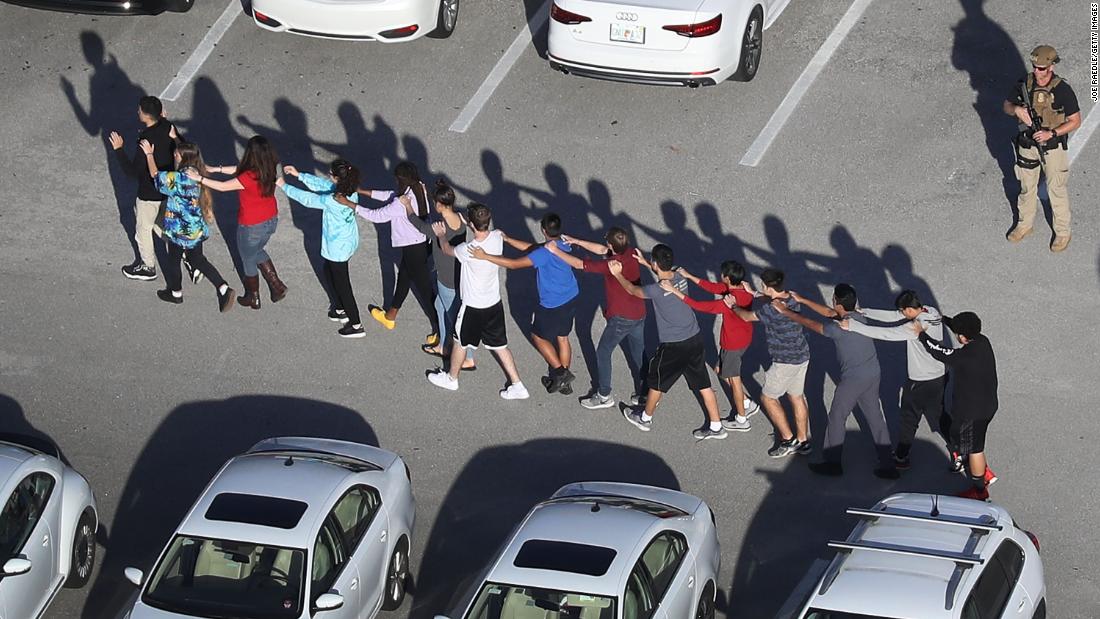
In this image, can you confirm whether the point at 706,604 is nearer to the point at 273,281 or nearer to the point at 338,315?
the point at 338,315

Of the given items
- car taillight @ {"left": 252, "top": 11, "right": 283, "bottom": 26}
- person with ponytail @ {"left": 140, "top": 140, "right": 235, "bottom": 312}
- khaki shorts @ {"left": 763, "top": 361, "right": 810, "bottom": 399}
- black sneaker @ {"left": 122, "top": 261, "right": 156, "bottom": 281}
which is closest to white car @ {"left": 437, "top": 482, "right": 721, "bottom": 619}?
khaki shorts @ {"left": 763, "top": 361, "right": 810, "bottom": 399}

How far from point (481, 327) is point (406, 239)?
1053 mm

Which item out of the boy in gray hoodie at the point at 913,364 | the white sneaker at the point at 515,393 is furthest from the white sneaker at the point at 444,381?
the boy in gray hoodie at the point at 913,364

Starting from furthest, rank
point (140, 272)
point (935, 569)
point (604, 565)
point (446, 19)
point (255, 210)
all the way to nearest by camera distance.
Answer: point (446, 19), point (140, 272), point (255, 210), point (604, 565), point (935, 569)

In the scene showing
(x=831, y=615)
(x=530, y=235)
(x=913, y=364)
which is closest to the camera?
(x=831, y=615)

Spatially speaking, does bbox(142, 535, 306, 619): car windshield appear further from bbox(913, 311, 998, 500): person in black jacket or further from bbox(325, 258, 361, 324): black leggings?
bbox(913, 311, 998, 500): person in black jacket

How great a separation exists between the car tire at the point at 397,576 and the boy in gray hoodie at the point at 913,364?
3.63 metres

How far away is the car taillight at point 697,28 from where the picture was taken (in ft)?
45.7

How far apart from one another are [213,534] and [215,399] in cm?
278

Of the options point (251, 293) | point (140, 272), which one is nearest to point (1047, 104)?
point (251, 293)

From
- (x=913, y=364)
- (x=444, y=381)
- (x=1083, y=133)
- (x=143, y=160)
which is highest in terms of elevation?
(x=1083, y=133)

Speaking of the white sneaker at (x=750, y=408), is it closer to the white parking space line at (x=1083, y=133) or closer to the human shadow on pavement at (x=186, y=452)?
the human shadow on pavement at (x=186, y=452)

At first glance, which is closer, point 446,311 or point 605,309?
point 605,309

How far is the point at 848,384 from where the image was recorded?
1102cm
